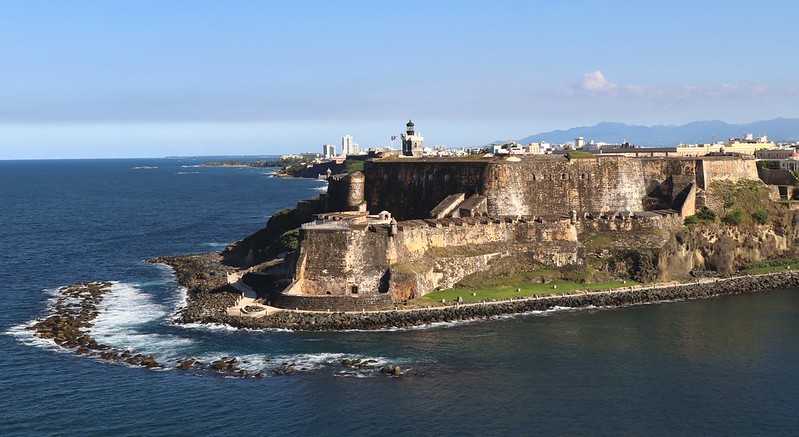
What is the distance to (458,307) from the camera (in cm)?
5381

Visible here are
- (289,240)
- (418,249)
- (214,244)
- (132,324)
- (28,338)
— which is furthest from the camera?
(214,244)

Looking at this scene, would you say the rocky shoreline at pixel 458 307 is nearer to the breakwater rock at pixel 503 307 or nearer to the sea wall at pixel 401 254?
the breakwater rock at pixel 503 307

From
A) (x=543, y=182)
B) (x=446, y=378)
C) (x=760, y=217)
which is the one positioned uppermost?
(x=543, y=182)

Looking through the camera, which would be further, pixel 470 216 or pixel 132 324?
pixel 470 216

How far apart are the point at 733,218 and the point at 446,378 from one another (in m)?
39.9

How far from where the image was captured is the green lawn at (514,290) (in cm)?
5616

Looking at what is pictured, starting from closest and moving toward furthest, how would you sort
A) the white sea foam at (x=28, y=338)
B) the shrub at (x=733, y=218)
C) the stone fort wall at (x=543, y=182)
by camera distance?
the white sea foam at (x=28, y=338) < the stone fort wall at (x=543, y=182) < the shrub at (x=733, y=218)

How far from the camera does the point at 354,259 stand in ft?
179

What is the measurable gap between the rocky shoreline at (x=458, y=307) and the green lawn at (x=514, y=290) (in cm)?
120

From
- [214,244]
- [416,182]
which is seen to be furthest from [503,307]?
[214,244]

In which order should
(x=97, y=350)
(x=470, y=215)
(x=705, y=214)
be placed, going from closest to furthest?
(x=97, y=350) < (x=470, y=215) < (x=705, y=214)

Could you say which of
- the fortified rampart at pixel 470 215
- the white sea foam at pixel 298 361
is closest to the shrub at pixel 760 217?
the fortified rampart at pixel 470 215

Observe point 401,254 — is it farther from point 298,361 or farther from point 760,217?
point 760,217

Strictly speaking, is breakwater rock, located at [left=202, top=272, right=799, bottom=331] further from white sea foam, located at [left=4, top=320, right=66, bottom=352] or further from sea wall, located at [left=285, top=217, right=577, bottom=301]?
white sea foam, located at [left=4, top=320, right=66, bottom=352]
